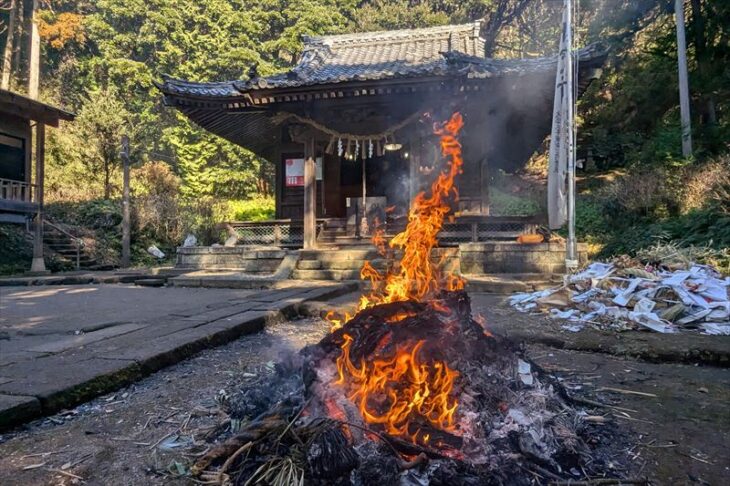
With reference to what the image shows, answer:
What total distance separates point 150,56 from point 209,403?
103 ft

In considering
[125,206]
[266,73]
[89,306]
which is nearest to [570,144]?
[89,306]

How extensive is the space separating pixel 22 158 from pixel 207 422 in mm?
19757

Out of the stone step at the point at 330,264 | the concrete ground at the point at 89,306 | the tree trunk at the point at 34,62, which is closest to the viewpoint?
the concrete ground at the point at 89,306

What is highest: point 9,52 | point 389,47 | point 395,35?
point 9,52

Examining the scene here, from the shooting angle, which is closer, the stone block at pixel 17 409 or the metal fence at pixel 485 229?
the stone block at pixel 17 409

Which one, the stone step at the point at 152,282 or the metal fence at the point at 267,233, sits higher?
the metal fence at the point at 267,233

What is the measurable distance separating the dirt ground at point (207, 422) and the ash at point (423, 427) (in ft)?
0.66

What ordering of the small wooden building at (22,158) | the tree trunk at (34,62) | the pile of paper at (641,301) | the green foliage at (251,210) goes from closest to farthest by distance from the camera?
the pile of paper at (641,301) < the small wooden building at (22,158) < the green foliage at (251,210) < the tree trunk at (34,62)

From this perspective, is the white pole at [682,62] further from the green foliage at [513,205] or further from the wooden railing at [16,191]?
the wooden railing at [16,191]

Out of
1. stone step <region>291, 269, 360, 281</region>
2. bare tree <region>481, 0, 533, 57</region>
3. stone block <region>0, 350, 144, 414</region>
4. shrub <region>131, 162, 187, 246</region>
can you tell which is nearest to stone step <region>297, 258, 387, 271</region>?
stone step <region>291, 269, 360, 281</region>

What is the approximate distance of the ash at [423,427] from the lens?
178 cm

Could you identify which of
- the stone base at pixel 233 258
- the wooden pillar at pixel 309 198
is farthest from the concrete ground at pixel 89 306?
the wooden pillar at pixel 309 198

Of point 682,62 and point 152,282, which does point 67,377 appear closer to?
point 152,282

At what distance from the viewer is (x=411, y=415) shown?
81.8 inches
